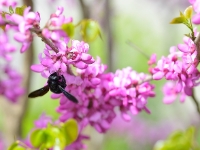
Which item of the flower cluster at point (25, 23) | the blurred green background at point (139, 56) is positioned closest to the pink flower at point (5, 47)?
the flower cluster at point (25, 23)

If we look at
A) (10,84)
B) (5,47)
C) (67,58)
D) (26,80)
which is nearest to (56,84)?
(67,58)

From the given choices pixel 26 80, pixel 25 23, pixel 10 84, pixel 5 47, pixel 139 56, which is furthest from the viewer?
pixel 139 56

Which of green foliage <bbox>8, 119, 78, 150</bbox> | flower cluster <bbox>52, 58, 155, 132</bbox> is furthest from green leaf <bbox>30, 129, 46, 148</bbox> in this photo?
flower cluster <bbox>52, 58, 155, 132</bbox>

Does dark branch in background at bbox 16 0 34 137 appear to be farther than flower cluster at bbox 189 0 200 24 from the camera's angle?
Yes

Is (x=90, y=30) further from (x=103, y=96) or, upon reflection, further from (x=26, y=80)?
(x=26, y=80)

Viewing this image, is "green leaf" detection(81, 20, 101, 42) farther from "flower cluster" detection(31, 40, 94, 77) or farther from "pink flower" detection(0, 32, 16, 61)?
"pink flower" detection(0, 32, 16, 61)

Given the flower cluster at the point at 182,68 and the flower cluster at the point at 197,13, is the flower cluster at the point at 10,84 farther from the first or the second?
the flower cluster at the point at 197,13

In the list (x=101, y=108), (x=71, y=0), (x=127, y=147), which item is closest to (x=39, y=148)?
(x=101, y=108)
